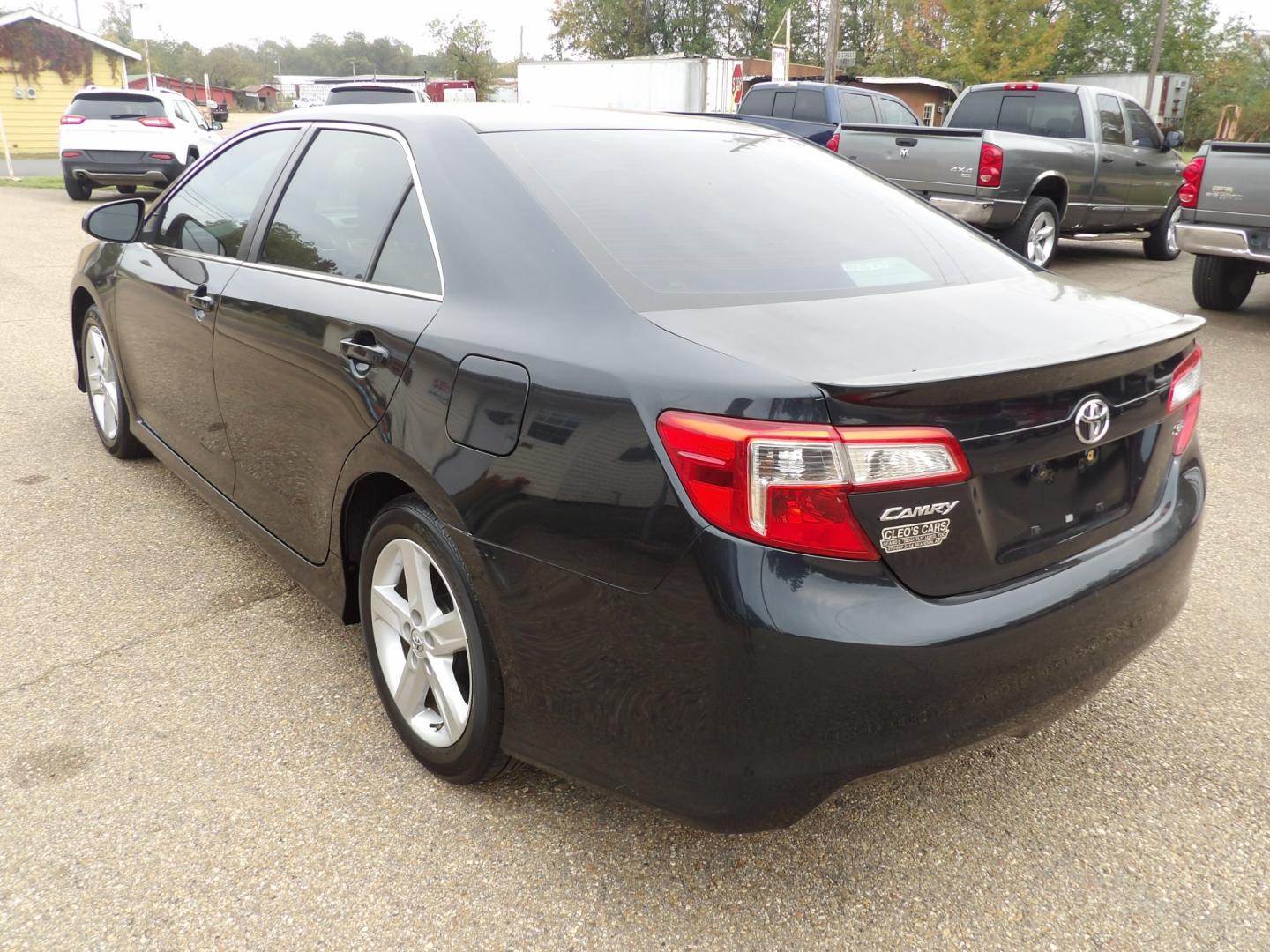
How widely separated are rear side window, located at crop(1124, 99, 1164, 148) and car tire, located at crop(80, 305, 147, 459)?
1089cm

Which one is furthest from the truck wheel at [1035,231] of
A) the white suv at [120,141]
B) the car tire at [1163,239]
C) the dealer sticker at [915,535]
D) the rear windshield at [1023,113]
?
the white suv at [120,141]

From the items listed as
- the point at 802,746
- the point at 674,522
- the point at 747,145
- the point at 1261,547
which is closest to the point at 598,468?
the point at 674,522

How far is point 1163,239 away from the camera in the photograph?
40.7 feet

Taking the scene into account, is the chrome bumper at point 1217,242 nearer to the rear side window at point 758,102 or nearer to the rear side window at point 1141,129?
the rear side window at point 1141,129

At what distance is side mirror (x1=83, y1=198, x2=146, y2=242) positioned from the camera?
400 cm

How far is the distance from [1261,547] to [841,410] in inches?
122

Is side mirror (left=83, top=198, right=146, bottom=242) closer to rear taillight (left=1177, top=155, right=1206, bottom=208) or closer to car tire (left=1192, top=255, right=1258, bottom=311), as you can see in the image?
rear taillight (left=1177, top=155, right=1206, bottom=208)

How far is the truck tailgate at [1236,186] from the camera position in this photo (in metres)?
7.58

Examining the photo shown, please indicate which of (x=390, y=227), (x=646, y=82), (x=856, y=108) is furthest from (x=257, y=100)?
(x=390, y=227)

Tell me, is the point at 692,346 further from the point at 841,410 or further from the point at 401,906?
the point at 401,906

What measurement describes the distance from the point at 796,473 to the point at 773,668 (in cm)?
33

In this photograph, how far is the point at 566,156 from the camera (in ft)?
8.48

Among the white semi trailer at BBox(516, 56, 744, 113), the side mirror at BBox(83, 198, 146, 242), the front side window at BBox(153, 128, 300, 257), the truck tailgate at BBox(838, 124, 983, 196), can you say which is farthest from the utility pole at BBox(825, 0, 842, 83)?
the front side window at BBox(153, 128, 300, 257)

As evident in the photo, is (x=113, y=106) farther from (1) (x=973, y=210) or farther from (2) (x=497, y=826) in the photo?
(2) (x=497, y=826)
